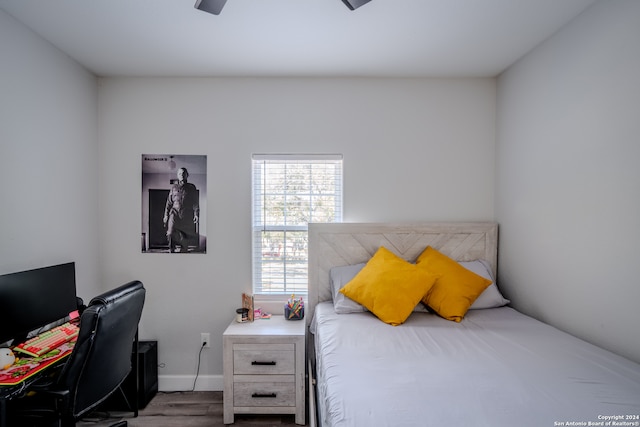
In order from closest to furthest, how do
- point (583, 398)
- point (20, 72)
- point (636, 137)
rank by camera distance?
point (583, 398)
point (636, 137)
point (20, 72)

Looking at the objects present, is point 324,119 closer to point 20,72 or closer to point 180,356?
point 20,72

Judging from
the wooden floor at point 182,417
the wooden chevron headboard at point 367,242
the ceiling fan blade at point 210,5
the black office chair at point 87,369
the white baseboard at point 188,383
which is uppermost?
the ceiling fan blade at point 210,5

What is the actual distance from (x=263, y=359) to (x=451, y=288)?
4.75 feet

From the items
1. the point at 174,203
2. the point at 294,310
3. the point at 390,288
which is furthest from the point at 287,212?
the point at 390,288

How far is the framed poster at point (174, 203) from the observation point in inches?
106

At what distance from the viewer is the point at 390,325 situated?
80.7 inches

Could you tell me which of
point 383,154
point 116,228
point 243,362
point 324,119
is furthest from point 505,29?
point 116,228

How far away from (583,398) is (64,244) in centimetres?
313

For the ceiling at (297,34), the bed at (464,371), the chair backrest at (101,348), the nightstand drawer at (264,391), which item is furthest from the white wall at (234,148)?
the chair backrest at (101,348)

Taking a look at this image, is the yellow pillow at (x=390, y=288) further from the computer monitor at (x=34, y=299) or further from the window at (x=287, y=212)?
the computer monitor at (x=34, y=299)

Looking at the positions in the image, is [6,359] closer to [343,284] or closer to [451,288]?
[343,284]

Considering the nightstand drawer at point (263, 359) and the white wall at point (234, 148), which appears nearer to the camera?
the nightstand drawer at point (263, 359)

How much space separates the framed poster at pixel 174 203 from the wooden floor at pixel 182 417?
1202 millimetres

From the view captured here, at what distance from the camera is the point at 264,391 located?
89.3 inches
